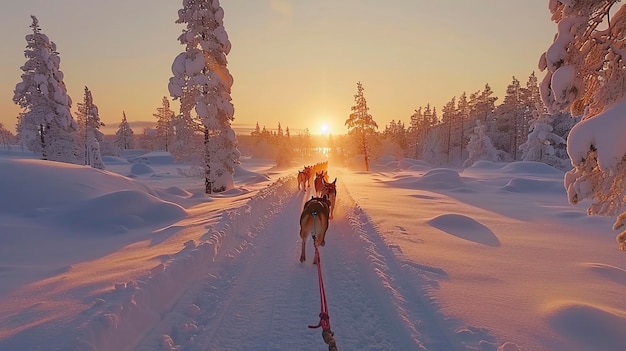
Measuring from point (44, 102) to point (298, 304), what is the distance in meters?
30.9

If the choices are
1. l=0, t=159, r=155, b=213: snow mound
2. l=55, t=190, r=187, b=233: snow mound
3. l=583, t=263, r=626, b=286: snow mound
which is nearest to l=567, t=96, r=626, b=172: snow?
l=583, t=263, r=626, b=286: snow mound

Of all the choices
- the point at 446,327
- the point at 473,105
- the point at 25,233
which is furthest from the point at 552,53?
the point at 473,105

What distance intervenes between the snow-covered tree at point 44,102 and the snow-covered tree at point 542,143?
49.7 metres

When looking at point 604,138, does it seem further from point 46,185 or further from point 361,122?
point 361,122

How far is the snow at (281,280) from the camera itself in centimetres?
400

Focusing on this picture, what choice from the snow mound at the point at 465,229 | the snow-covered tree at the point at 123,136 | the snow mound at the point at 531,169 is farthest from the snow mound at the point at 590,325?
the snow-covered tree at the point at 123,136

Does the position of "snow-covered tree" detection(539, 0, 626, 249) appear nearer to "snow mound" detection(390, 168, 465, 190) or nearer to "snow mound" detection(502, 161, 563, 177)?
"snow mound" detection(390, 168, 465, 190)

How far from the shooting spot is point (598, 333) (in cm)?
397

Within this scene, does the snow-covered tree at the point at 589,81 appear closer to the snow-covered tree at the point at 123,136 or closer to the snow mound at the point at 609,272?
the snow mound at the point at 609,272

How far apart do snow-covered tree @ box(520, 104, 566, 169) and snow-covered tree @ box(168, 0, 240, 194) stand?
37.6m

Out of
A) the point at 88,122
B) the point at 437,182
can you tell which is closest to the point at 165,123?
the point at 88,122

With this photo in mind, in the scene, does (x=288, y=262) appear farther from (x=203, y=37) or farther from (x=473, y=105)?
(x=473, y=105)

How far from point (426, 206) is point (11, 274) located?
1409cm

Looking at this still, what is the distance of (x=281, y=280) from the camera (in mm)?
5996
